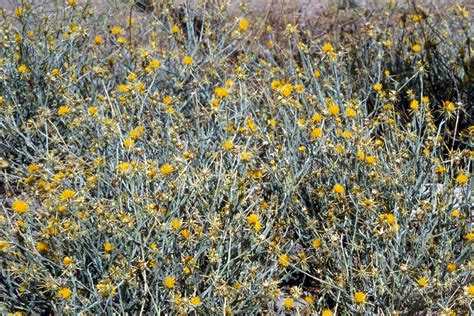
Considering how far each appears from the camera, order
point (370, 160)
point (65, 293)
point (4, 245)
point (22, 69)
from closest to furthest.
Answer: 1. point (65, 293)
2. point (4, 245)
3. point (370, 160)
4. point (22, 69)

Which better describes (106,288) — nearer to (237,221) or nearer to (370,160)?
(237,221)

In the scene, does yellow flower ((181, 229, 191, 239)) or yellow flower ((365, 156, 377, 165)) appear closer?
yellow flower ((181, 229, 191, 239))

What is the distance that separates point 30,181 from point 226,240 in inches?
35.9

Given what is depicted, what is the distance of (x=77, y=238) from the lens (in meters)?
2.68

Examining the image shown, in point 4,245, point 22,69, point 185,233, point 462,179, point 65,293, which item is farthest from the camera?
point 22,69

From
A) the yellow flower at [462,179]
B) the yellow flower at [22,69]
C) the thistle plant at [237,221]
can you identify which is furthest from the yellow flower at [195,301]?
the yellow flower at [22,69]

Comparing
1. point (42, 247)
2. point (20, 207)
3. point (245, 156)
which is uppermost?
point (245, 156)

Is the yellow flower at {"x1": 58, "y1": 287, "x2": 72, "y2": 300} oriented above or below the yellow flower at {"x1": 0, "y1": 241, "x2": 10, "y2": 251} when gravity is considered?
below

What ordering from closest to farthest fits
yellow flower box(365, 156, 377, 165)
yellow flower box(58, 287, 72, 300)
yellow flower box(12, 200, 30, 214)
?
1. yellow flower box(58, 287, 72, 300)
2. yellow flower box(12, 200, 30, 214)
3. yellow flower box(365, 156, 377, 165)

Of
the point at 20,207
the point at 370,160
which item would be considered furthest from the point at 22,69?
the point at 370,160

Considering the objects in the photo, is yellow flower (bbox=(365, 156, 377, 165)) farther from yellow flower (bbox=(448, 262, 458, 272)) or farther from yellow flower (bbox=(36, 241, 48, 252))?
yellow flower (bbox=(36, 241, 48, 252))

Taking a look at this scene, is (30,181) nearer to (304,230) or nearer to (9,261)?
(9,261)

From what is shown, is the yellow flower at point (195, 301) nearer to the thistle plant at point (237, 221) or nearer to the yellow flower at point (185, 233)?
the thistle plant at point (237, 221)

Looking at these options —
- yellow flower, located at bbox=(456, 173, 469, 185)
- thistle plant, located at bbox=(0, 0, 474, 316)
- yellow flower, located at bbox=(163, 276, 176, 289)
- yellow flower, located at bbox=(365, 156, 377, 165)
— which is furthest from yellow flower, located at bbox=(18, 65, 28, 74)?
yellow flower, located at bbox=(456, 173, 469, 185)
